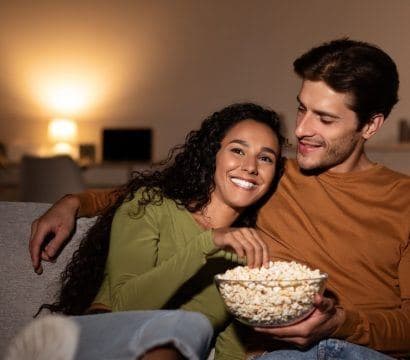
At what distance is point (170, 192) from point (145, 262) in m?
0.27

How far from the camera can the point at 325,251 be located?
1869 mm

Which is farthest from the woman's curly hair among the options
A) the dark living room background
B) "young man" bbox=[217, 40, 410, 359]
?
the dark living room background

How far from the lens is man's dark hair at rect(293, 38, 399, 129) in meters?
1.98

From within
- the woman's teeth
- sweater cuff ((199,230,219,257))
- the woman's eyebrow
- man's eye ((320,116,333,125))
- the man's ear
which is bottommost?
sweater cuff ((199,230,219,257))

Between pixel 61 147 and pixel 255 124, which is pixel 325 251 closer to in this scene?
pixel 255 124

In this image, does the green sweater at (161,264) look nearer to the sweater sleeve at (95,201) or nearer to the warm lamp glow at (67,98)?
the sweater sleeve at (95,201)

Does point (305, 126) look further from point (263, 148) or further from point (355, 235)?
point (355, 235)

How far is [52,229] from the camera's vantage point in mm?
1860

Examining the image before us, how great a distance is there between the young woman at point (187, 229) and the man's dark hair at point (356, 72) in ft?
0.62

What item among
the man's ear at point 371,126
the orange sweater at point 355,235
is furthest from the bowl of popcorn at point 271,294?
the man's ear at point 371,126

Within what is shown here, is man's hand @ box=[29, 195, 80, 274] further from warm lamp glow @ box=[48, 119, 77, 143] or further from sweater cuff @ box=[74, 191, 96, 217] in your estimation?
warm lamp glow @ box=[48, 119, 77, 143]

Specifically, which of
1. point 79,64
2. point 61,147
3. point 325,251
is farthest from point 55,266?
point 79,64

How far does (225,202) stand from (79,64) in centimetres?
477

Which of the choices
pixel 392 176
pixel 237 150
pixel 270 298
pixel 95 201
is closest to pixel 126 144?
pixel 95 201
